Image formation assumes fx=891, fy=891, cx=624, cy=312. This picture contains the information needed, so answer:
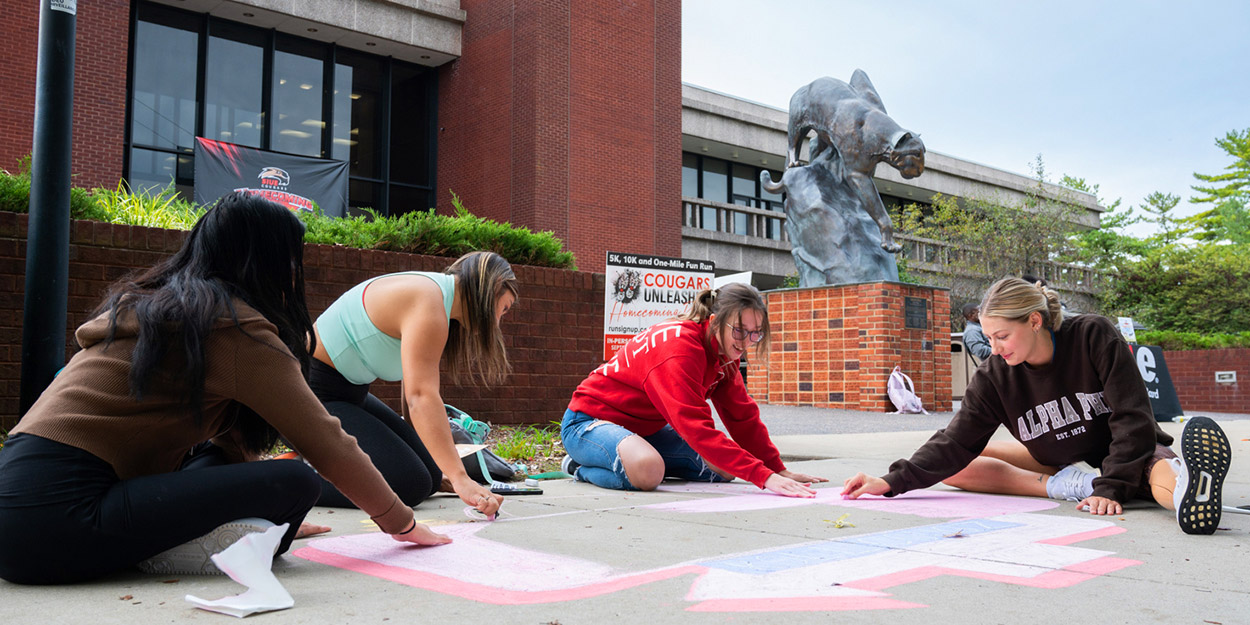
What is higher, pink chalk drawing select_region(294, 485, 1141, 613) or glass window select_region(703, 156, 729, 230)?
glass window select_region(703, 156, 729, 230)

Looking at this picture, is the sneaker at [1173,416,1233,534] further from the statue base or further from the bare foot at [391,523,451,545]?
the statue base

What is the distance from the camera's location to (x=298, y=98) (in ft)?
66.5

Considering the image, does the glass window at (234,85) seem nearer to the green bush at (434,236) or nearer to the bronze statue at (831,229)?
the bronze statue at (831,229)

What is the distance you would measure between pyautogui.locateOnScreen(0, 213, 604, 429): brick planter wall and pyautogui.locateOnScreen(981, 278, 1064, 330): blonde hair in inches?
193

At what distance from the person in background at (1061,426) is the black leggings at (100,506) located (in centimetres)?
273

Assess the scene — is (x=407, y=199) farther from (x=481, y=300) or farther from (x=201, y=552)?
(x=201, y=552)

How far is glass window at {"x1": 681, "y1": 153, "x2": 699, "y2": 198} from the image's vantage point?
29.4 metres

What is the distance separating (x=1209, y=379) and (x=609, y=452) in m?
19.9

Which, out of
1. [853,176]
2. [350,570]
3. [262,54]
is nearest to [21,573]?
[350,570]

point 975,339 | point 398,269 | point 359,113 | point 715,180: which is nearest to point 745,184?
point 715,180

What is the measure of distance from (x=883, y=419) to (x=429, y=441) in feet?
29.9

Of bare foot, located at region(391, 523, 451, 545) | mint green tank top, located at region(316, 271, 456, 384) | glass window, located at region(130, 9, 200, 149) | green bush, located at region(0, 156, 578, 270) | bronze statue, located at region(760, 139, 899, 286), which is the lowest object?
bare foot, located at region(391, 523, 451, 545)

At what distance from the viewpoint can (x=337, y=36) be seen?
66.0 feet

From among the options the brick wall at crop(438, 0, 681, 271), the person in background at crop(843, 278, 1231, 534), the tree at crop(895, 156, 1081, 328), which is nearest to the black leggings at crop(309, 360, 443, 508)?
the person in background at crop(843, 278, 1231, 534)
